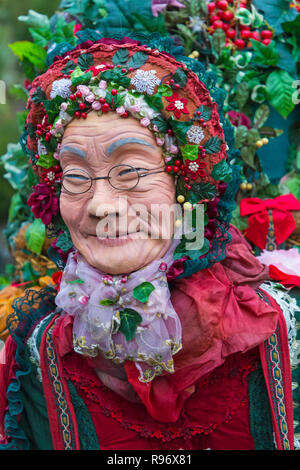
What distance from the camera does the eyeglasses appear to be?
168 centimetres

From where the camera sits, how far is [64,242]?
6.18 ft

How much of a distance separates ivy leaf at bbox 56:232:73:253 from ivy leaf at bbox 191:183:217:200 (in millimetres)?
468

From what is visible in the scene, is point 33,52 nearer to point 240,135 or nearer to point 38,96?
point 38,96

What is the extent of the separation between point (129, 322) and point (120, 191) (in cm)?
40

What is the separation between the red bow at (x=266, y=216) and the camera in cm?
215

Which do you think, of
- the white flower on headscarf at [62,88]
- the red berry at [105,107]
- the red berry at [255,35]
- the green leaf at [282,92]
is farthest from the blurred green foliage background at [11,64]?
the red berry at [105,107]

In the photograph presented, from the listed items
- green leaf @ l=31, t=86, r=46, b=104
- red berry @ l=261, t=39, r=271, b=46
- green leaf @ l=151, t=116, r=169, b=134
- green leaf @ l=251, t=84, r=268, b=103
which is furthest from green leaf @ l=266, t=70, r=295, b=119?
green leaf @ l=31, t=86, r=46, b=104


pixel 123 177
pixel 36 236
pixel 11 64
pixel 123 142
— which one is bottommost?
pixel 11 64

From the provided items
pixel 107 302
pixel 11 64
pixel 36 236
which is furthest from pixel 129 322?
pixel 11 64

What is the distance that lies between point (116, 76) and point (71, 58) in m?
0.21

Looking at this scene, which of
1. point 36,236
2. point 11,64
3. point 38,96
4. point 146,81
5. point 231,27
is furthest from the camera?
point 11,64

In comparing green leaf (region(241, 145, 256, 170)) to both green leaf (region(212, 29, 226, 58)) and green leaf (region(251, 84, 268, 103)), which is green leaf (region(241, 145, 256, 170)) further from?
green leaf (region(212, 29, 226, 58))
